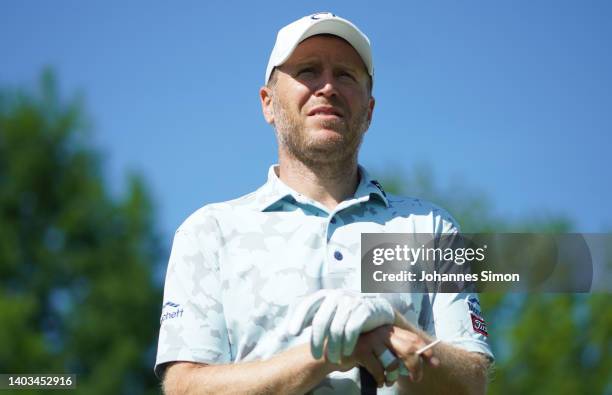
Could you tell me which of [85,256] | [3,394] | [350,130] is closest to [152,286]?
[85,256]

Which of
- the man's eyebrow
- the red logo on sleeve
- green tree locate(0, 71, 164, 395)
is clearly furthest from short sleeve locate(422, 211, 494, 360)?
green tree locate(0, 71, 164, 395)

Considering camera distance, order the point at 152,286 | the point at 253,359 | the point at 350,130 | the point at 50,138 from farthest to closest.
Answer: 1. the point at 50,138
2. the point at 152,286
3. the point at 350,130
4. the point at 253,359

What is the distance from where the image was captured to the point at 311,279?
10.6 ft

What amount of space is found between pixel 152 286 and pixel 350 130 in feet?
69.3

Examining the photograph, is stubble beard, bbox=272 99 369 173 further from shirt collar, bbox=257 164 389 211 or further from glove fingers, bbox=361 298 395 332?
glove fingers, bbox=361 298 395 332

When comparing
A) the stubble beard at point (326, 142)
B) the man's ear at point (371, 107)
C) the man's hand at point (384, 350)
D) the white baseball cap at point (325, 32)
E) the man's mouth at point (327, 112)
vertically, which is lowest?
the man's hand at point (384, 350)

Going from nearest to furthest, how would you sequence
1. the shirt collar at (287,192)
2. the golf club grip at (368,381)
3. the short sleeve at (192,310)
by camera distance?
the golf club grip at (368,381) → the short sleeve at (192,310) → the shirt collar at (287,192)

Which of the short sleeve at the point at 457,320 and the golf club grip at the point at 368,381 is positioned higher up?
the short sleeve at the point at 457,320

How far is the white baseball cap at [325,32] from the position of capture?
3.73 meters

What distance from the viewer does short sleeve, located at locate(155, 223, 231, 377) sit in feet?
10.4

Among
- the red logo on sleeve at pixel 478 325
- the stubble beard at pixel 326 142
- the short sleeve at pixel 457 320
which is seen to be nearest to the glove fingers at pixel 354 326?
the short sleeve at pixel 457 320

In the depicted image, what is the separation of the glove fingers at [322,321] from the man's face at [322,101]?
3.40 ft

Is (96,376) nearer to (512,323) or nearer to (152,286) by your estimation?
(152,286)

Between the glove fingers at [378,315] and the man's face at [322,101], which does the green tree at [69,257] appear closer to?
the man's face at [322,101]
